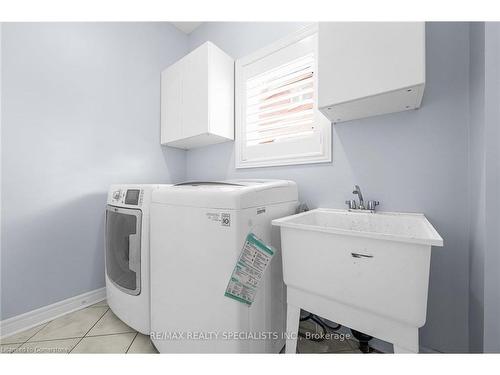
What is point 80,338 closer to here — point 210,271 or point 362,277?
point 210,271

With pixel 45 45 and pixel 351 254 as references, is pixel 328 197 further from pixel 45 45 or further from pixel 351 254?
pixel 45 45

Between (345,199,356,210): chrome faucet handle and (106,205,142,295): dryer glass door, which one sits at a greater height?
(345,199,356,210): chrome faucet handle

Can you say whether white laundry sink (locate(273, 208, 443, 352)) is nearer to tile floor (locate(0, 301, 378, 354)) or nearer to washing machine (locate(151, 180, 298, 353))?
washing machine (locate(151, 180, 298, 353))

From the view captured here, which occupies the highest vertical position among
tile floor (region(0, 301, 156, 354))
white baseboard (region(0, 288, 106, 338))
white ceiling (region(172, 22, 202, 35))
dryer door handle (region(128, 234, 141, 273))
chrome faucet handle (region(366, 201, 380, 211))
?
white ceiling (region(172, 22, 202, 35))

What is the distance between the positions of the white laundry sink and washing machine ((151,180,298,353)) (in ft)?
0.39

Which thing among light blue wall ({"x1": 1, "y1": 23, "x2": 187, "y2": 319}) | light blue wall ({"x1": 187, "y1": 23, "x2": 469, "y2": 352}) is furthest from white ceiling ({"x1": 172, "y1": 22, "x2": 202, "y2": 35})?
light blue wall ({"x1": 187, "y1": 23, "x2": 469, "y2": 352})

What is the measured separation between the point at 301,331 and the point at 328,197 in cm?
87

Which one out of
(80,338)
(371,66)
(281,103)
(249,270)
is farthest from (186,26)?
(80,338)

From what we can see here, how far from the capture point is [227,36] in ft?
6.20

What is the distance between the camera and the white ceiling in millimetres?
2096

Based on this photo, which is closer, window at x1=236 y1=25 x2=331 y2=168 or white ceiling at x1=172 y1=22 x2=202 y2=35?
window at x1=236 y1=25 x2=331 y2=168

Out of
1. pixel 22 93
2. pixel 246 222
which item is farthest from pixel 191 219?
pixel 22 93

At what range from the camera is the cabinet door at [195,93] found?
64.0 inches

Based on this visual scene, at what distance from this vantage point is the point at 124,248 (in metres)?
1.29
